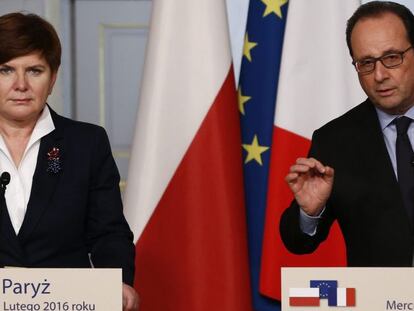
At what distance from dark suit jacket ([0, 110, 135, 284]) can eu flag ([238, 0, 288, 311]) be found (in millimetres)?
1055

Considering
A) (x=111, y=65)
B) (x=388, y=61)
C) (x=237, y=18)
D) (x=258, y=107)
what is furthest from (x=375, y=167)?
(x=111, y=65)

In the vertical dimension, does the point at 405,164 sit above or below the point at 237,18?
below

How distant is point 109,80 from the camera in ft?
13.6

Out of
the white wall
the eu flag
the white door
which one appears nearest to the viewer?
the eu flag

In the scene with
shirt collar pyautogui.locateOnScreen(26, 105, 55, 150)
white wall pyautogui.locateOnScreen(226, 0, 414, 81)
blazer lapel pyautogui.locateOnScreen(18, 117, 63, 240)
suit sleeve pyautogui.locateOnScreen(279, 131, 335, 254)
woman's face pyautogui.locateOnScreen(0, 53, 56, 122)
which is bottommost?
suit sleeve pyautogui.locateOnScreen(279, 131, 335, 254)

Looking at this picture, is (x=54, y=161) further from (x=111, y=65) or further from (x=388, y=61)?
(x=111, y=65)

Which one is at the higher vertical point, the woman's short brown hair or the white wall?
the white wall

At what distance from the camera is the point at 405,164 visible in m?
2.17

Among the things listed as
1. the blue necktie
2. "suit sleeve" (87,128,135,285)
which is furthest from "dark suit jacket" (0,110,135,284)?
the blue necktie

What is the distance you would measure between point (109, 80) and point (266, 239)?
1.39 metres

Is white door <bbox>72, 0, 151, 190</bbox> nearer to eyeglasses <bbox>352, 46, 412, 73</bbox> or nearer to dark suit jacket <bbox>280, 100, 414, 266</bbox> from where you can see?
dark suit jacket <bbox>280, 100, 414, 266</bbox>

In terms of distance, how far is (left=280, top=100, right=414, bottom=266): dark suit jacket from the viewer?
6.95ft

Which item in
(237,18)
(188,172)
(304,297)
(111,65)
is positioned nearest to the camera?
(304,297)

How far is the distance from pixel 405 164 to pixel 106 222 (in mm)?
782
